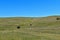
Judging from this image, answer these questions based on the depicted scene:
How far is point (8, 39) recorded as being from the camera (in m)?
18.2

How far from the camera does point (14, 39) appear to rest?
1862cm

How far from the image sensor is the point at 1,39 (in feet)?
58.0

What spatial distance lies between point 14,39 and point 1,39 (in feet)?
5.13

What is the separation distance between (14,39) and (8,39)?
0.75 metres

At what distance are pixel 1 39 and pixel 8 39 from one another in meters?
0.81
